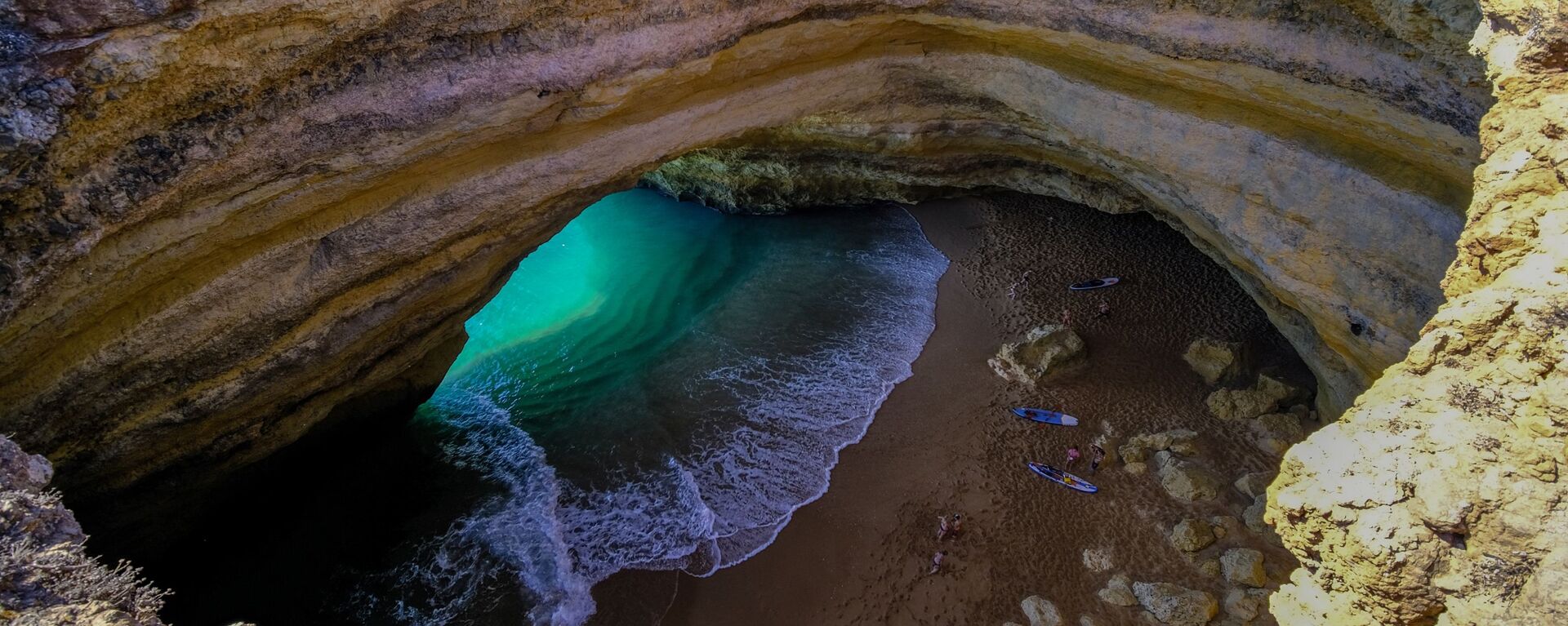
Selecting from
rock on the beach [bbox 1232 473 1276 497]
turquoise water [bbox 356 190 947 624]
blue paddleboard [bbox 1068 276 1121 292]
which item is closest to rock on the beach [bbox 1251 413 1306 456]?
rock on the beach [bbox 1232 473 1276 497]

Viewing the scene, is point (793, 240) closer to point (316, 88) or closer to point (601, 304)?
point (601, 304)

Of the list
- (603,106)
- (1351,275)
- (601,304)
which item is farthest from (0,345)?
(1351,275)

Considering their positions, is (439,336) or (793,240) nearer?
(439,336)

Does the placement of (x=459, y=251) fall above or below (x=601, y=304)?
above

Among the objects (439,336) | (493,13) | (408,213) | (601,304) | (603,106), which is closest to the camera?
(493,13)

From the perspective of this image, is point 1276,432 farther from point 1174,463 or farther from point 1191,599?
point 1191,599

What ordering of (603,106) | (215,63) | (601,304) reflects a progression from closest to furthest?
(215,63)
(603,106)
(601,304)
